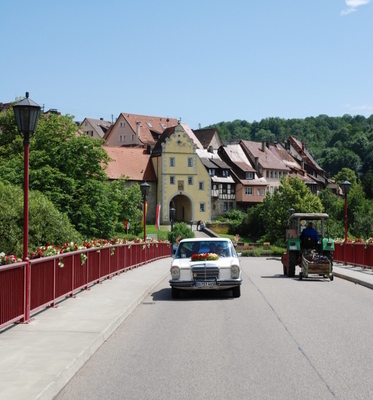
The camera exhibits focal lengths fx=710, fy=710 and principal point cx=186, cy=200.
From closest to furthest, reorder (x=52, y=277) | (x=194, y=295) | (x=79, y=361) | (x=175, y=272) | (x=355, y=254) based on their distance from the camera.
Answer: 1. (x=79, y=361)
2. (x=52, y=277)
3. (x=175, y=272)
4. (x=194, y=295)
5. (x=355, y=254)

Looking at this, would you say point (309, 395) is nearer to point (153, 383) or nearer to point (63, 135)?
point (153, 383)

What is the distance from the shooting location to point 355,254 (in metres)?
34.0

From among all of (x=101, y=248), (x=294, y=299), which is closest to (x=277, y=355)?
(x=294, y=299)

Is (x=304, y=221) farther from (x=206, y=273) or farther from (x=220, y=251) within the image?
(x=206, y=273)

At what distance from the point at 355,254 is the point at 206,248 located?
16328 millimetres

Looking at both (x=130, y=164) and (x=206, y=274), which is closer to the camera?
(x=206, y=274)

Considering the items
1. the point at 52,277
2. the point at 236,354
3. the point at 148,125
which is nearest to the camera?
the point at 236,354

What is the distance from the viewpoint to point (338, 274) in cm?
2716

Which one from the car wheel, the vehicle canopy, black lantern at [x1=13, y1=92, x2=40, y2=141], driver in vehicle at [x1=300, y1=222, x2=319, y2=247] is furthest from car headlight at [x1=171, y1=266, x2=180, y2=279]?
the vehicle canopy

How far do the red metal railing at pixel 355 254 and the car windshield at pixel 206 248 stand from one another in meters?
12.7

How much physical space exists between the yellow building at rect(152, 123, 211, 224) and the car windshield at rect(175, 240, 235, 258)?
80.2 metres

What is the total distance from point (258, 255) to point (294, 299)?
54.3 metres

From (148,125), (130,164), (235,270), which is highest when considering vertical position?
(148,125)

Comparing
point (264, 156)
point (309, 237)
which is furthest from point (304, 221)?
point (264, 156)
